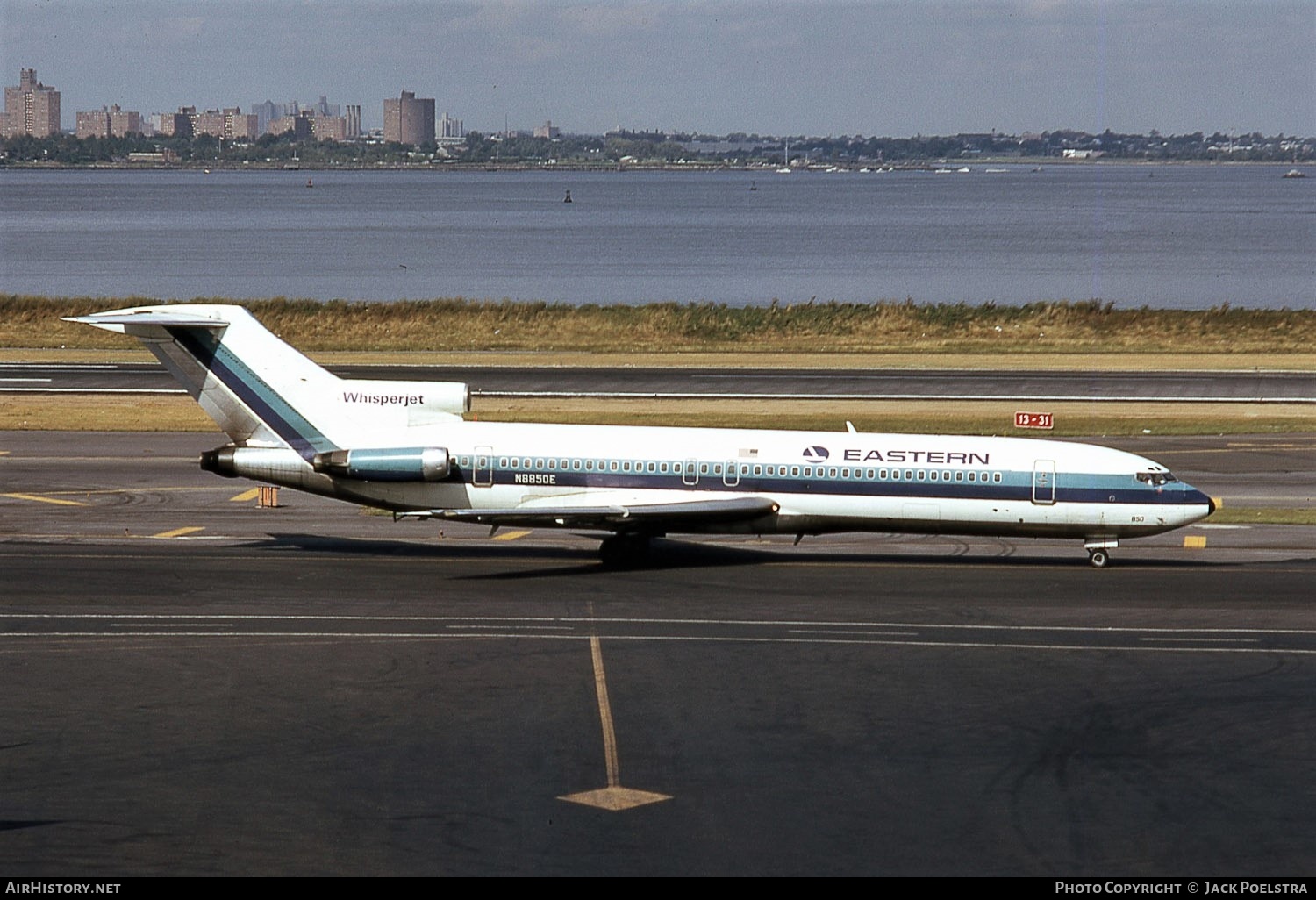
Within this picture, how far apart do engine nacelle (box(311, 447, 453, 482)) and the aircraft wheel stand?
15.8ft

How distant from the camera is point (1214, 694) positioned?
3039cm

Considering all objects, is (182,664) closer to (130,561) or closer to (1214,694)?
(130,561)

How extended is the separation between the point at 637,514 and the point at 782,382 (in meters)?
40.6

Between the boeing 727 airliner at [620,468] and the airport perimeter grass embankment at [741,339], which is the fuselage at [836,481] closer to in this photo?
the boeing 727 airliner at [620,468]

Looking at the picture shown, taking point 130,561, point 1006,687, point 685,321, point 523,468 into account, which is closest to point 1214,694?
point 1006,687

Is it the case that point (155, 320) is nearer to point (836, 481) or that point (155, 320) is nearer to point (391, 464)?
point (391, 464)

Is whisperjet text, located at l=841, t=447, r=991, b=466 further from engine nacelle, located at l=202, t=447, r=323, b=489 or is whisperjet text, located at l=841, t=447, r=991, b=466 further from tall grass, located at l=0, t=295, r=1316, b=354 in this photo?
tall grass, located at l=0, t=295, r=1316, b=354

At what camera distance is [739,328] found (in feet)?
344

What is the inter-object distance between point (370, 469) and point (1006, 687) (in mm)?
18897

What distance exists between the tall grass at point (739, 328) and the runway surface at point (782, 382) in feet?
43.4

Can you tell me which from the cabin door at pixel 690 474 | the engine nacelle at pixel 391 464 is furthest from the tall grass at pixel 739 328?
the cabin door at pixel 690 474

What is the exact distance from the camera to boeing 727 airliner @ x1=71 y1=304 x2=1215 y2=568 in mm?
41625

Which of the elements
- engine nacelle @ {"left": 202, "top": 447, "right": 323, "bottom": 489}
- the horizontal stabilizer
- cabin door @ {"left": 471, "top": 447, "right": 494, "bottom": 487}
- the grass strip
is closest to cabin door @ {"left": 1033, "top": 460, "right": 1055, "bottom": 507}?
cabin door @ {"left": 471, "top": 447, "right": 494, "bottom": 487}

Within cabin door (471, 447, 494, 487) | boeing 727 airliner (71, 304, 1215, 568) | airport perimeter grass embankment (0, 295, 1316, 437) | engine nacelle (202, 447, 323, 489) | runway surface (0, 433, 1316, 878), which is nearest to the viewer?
runway surface (0, 433, 1316, 878)
